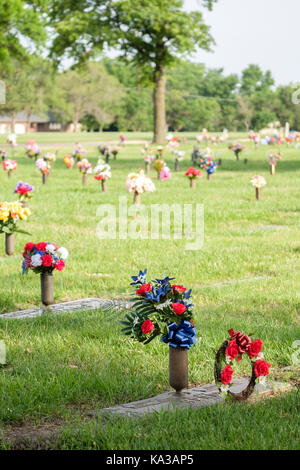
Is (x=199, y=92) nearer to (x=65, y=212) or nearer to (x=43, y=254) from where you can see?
(x=65, y=212)

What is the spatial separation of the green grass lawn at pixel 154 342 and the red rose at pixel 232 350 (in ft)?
1.16

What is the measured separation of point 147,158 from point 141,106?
90440 mm

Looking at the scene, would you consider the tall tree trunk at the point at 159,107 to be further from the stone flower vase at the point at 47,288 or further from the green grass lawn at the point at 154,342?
the stone flower vase at the point at 47,288

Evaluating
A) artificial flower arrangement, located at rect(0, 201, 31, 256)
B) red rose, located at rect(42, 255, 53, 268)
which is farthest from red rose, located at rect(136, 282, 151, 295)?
artificial flower arrangement, located at rect(0, 201, 31, 256)

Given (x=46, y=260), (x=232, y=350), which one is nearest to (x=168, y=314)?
(x=232, y=350)

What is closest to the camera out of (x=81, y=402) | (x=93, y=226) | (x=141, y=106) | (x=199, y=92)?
(x=81, y=402)

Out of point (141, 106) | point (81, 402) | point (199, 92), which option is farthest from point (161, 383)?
point (199, 92)

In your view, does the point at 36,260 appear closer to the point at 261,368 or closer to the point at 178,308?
the point at 178,308

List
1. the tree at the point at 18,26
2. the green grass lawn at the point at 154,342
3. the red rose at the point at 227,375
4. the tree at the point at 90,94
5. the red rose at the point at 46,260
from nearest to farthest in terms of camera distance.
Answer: the green grass lawn at the point at 154,342, the red rose at the point at 227,375, the red rose at the point at 46,260, the tree at the point at 18,26, the tree at the point at 90,94

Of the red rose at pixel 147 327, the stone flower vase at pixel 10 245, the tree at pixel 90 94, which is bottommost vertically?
the stone flower vase at pixel 10 245

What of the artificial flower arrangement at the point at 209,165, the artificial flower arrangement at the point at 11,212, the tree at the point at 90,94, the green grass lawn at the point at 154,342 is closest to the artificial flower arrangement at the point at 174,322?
the green grass lawn at the point at 154,342

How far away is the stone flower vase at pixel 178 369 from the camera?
210 inches
